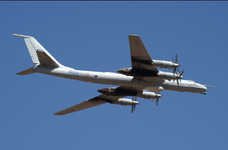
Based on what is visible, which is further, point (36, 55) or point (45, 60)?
point (36, 55)

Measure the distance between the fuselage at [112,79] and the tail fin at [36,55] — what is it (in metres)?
0.55

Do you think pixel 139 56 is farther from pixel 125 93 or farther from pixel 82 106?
pixel 82 106

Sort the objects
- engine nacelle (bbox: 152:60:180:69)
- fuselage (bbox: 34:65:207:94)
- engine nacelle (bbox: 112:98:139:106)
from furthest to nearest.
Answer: engine nacelle (bbox: 112:98:139:106), fuselage (bbox: 34:65:207:94), engine nacelle (bbox: 152:60:180:69)

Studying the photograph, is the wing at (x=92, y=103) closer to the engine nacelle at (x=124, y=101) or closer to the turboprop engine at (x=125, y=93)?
the engine nacelle at (x=124, y=101)

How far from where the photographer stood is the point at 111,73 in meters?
36.7

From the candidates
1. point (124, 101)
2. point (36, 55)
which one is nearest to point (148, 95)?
point (124, 101)

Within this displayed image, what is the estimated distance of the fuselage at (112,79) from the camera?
35438 mm

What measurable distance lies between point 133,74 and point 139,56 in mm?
3244

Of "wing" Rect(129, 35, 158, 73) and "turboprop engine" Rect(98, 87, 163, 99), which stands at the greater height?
"wing" Rect(129, 35, 158, 73)

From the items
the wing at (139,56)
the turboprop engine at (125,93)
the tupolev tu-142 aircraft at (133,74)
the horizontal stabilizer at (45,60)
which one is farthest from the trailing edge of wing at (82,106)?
the wing at (139,56)

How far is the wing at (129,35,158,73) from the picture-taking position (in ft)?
100

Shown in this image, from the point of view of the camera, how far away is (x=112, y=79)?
36281mm

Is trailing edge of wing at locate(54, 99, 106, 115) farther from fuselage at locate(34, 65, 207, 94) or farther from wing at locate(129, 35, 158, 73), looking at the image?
wing at locate(129, 35, 158, 73)

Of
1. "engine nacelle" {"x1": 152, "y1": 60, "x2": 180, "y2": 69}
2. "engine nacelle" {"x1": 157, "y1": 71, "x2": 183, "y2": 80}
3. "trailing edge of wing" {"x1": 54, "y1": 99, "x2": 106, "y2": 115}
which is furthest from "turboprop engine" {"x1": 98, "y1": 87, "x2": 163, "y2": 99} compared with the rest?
"engine nacelle" {"x1": 152, "y1": 60, "x2": 180, "y2": 69}
